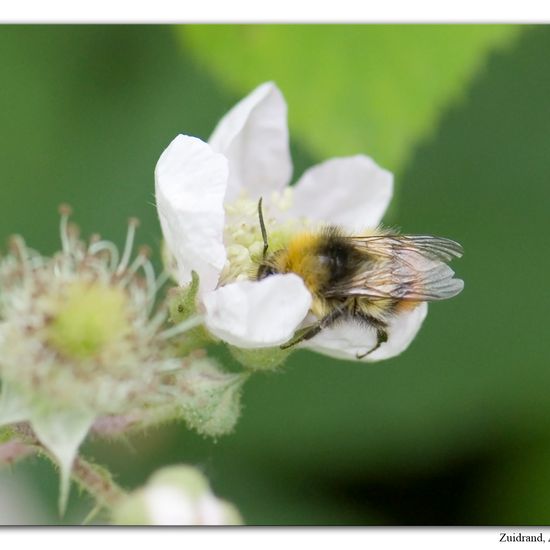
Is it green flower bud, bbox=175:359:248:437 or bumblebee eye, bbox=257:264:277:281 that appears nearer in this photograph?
green flower bud, bbox=175:359:248:437

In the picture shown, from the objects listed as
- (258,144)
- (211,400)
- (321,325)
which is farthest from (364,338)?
(258,144)

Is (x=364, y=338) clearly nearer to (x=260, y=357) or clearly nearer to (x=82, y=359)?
(x=260, y=357)

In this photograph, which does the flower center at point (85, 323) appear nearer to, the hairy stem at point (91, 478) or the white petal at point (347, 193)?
the hairy stem at point (91, 478)

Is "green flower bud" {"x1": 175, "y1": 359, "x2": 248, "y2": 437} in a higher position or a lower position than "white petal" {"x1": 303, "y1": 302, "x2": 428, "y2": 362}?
lower

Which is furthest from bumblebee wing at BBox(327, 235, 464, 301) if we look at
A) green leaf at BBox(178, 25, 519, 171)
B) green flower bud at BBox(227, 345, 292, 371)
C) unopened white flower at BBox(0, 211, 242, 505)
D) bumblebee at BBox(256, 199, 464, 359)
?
green leaf at BBox(178, 25, 519, 171)

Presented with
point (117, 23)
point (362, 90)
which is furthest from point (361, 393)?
point (117, 23)

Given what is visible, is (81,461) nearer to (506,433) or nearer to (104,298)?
(104,298)

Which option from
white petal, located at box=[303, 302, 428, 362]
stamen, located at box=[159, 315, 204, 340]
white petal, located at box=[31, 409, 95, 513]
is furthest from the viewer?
white petal, located at box=[303, 302, 428, 362]

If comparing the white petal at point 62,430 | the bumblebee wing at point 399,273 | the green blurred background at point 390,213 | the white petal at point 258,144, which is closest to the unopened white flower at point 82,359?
the white petal at point 62,430

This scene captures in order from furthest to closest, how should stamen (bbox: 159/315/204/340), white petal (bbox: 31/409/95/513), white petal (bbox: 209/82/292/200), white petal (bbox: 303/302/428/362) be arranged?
white petal (bbox: 209/82/292/200)
white petal (bbox: 303/302/428/362)
stamen (bbox: 159/315/204/340)
white petal (bbox: 31/409/95/513)

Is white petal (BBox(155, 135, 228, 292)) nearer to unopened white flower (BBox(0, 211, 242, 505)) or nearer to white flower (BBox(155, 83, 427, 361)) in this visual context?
white flower (BBox(155, 83, 427, 361))
